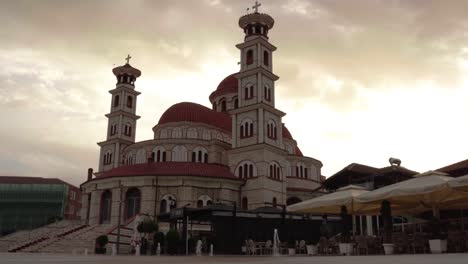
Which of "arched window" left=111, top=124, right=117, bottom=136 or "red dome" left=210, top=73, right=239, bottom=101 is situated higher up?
"red dome" left=210, top=73, right=239, bottom=101

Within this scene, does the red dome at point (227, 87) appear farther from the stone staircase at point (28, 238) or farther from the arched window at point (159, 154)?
the stone staircase at point (28, 238)

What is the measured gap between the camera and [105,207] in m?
50.0

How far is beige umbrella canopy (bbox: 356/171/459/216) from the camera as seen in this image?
19719mm

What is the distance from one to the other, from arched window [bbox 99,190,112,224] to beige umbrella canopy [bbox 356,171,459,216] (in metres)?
33.2

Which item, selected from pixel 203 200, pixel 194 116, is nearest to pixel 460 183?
pixel 203 200

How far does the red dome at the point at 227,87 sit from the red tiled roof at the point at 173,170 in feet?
68.3

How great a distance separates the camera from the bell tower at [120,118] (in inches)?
2549

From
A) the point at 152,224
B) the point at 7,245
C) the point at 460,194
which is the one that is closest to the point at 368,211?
the point at 460,194

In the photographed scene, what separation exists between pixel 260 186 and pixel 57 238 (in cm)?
2087

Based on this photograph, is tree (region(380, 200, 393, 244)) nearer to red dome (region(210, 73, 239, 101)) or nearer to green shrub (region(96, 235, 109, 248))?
green shrub (region(96, 235, 109, 248))

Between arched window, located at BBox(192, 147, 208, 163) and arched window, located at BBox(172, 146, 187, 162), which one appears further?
arched window, located at BBox(192, 147, 208, 163)

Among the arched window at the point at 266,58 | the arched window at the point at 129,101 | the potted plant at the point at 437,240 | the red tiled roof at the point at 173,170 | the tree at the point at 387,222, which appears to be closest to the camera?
the potted plant at the point at 437,240

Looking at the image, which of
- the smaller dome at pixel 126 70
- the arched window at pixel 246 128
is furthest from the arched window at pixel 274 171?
the smaller dome at pixel 126 70

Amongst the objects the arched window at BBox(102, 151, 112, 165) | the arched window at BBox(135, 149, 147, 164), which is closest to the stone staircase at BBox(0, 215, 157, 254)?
the arched window at BBox(135, 149, 147, 164)
